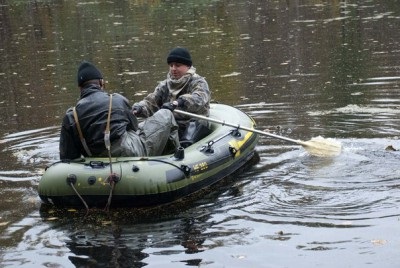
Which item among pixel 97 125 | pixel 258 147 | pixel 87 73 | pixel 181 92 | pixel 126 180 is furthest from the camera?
pixel 258 147

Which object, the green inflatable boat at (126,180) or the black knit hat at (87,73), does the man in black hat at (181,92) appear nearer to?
the green inflatable boat at (126,180)

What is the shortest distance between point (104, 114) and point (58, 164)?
0.72 m

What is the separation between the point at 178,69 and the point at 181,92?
12.7 inches

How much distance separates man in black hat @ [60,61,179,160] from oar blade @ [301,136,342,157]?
7.45 feet

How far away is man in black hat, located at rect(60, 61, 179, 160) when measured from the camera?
758 cm

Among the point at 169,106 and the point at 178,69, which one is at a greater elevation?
the point at 178,69

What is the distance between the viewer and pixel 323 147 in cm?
908

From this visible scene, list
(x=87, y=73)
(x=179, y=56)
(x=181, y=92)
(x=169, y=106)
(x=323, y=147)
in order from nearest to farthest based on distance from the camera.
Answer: (x=87, y=73)
(x=169, y=106)
(x=179, y=56)
(x=323, y=147)
(x=181, y=92)

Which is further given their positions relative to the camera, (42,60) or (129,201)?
(42,60)

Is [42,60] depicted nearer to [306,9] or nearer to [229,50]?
[229,50]

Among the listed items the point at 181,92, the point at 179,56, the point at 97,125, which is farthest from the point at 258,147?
the point at 97,125

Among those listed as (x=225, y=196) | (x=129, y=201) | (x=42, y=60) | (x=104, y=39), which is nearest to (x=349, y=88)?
(x=225, y=196)

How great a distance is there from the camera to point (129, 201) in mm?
7395

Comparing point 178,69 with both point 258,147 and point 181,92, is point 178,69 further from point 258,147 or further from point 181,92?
point 258,147
